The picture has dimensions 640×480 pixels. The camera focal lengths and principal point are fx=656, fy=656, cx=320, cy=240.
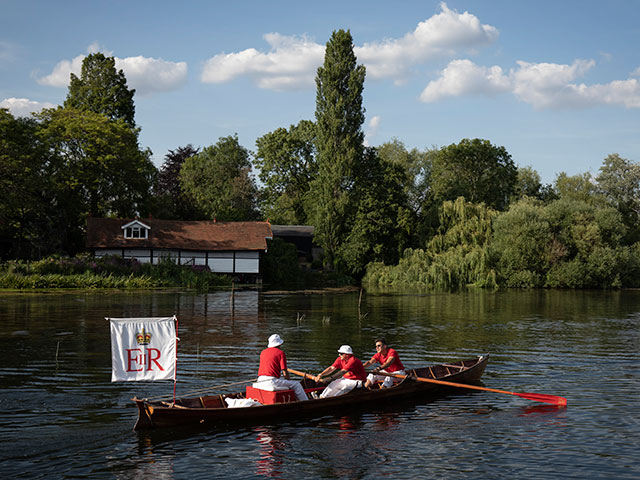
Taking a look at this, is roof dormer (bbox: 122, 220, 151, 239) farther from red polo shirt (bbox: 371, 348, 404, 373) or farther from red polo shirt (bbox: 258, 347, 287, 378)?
red polo shirt (bbox: 258, 347, 287, 378)

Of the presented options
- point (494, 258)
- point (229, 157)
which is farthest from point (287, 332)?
point (229, 157)

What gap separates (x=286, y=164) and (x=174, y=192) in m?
21.4

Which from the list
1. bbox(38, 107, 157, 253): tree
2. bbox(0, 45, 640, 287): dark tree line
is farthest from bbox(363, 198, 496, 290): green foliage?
bbox(38, 107, 157, 253): tree

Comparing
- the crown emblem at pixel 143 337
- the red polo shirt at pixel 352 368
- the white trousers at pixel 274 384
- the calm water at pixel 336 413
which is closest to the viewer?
the calm water at pixel 336 413

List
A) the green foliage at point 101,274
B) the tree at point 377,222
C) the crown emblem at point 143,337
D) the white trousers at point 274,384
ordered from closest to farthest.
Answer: the crown emblem at point 143,337 → the white trousers at point 274,384 → the green foliage at point 101,274 → the tree at point 377,222

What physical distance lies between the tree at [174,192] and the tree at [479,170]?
31041 millimetres

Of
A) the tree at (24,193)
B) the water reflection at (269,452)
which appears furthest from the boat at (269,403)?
the tree at (24,193)

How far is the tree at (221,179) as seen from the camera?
94.3 m

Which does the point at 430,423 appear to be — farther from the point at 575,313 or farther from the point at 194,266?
the point at 194,266

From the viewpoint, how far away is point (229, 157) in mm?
102938

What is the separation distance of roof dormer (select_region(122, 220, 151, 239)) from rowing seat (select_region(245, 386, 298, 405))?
161 ft

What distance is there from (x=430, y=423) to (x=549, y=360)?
9.84 m

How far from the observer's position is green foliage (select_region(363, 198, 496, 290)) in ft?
207

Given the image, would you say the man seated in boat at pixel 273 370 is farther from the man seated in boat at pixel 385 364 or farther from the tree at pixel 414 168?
the tree at pixel 414 168
